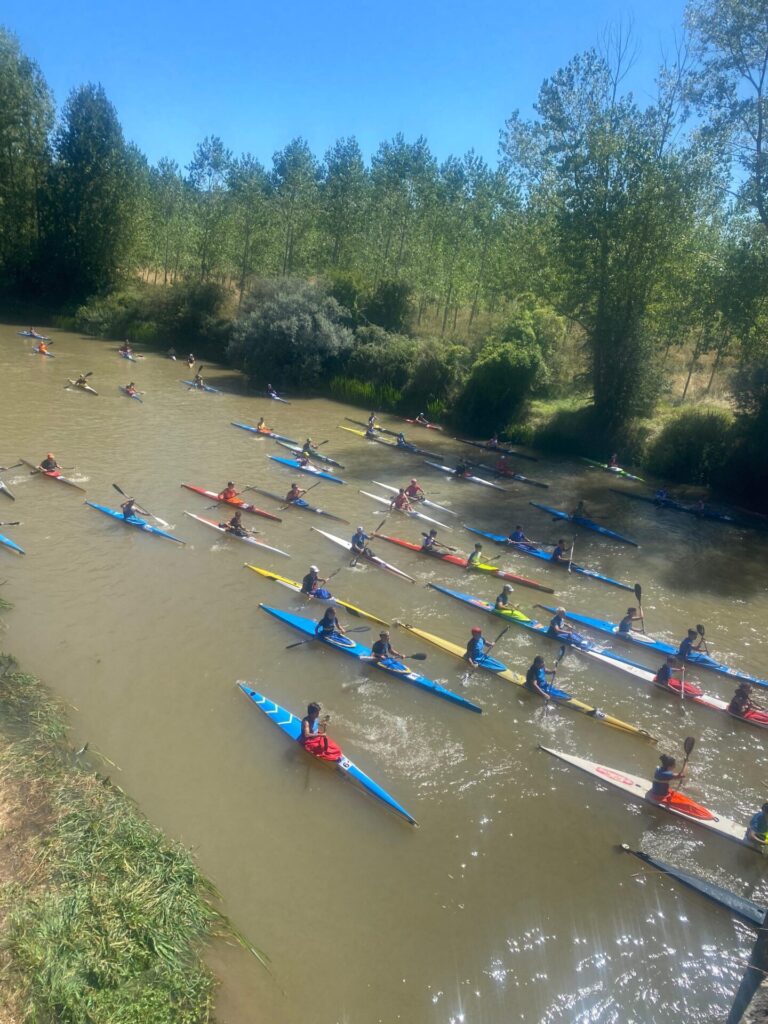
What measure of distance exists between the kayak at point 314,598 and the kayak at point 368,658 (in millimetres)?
1111

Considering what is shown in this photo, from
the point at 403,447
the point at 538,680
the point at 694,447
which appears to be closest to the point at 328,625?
the point at 538,680

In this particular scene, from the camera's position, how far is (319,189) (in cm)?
5762

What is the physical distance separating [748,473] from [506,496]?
34.8 ft

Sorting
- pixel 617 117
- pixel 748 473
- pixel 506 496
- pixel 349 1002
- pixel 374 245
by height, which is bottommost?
pixel 349 1002

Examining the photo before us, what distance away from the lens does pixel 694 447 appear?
29.4 metres

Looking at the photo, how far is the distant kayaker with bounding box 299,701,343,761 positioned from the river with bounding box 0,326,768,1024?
0.85 feet

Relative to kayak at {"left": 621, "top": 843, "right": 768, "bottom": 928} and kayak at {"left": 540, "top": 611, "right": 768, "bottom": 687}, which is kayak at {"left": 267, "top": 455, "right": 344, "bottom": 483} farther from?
kayak at {"left": 621, "top": 843, "right": 768, "bottom": 928}

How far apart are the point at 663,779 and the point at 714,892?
173cm

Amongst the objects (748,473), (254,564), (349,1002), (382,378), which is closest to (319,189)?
(382,378)

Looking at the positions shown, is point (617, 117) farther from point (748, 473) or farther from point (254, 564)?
point (254, 564)

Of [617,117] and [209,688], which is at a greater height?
[617,117]

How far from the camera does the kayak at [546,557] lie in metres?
19.5

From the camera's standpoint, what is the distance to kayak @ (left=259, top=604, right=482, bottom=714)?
42.3ft

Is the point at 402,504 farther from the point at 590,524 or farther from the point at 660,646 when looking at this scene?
the point at 660,646
